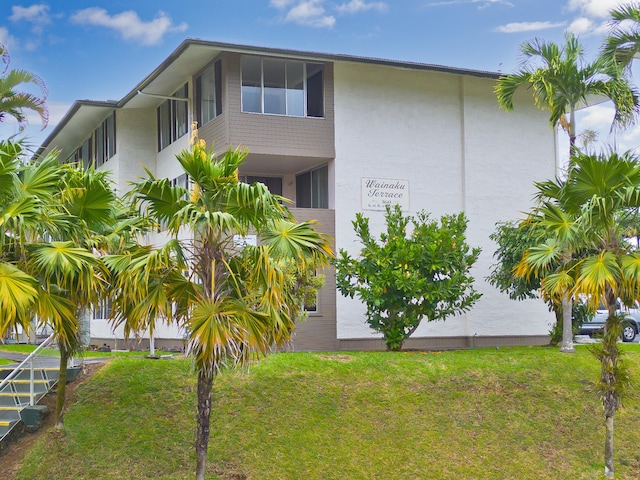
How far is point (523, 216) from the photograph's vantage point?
26859 millimetres

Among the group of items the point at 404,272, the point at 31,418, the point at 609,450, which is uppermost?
the point at 404,272

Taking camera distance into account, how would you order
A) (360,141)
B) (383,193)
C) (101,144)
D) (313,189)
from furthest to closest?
(101,144)
(313,189)
(383,193)
(360,141)

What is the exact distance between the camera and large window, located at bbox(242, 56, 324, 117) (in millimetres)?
23531

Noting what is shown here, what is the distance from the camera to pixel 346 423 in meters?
15.5

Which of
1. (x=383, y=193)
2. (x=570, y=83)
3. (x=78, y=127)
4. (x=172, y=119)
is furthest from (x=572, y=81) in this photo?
(x=78, y=127)

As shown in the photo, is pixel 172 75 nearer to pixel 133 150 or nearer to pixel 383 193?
pixel 133 150

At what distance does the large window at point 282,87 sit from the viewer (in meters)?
23.5

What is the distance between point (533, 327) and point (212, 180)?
17.4 meters

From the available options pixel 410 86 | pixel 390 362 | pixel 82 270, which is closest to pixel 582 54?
pixel 410 86

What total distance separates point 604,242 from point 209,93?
14.0 metres

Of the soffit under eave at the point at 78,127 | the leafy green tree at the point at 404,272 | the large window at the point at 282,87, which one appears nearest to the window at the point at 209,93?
the large window at the point at 282,87

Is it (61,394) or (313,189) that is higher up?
(313,189)

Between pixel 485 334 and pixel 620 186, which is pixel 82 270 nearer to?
pixel 620 186

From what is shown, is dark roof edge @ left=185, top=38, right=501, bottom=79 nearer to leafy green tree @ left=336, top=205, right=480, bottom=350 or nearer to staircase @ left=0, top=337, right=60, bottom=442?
leafy green tree @ left=336, top=205, right=480, bottom=350
